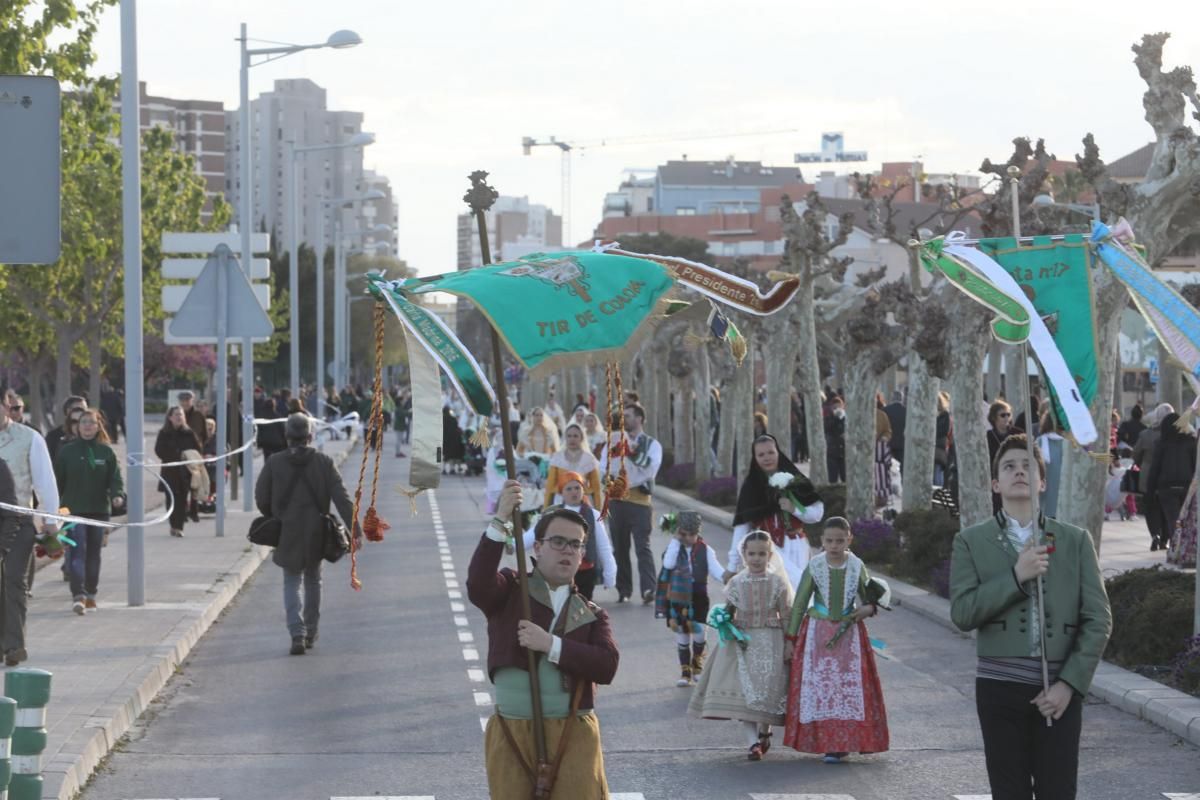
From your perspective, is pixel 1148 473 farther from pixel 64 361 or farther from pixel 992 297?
pixel 64 361

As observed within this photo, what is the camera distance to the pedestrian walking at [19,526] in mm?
13672

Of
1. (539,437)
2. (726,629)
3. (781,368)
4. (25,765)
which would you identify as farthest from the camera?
(781,368)

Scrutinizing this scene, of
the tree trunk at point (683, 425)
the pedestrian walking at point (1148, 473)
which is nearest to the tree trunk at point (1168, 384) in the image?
the tree trunk at point (683, 425)

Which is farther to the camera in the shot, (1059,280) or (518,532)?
(1059,280)

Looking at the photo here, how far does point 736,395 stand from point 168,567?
17.4m

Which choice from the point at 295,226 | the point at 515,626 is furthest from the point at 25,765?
the point at 295,226

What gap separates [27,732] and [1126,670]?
846cm

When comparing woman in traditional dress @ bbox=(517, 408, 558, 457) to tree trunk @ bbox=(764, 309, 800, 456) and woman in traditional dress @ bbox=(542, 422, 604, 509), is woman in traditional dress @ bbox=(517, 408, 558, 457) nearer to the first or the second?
woman in traditional dress @ bbox=(542, 422, 604, 509)

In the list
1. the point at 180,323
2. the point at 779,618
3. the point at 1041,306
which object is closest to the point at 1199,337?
the point at 1041,306

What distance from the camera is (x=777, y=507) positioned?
1397cm

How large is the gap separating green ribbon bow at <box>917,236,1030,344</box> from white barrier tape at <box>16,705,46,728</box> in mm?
3986

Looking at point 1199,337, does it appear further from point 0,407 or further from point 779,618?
point 0,407

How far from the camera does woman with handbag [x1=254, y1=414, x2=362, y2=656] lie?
16016 millimetres

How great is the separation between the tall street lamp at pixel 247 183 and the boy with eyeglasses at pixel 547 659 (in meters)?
23.2
